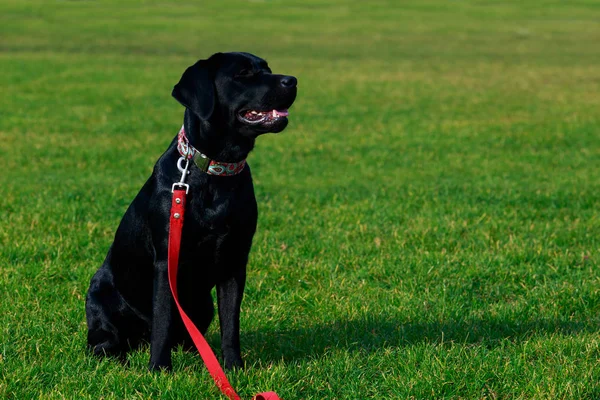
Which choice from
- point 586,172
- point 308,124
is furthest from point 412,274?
point 308,124

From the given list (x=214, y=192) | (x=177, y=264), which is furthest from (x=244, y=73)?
(x=177, y=264)

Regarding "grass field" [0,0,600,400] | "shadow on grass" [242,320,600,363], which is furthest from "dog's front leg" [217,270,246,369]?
"shadow on grass" [242,320,600,363]

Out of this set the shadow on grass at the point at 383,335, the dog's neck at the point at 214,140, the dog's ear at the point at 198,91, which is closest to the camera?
the dog's ear at the point at 198,91

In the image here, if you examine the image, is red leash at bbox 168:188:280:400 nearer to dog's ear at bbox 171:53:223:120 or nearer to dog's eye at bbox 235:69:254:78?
dog's ear at bbox 171:53:223:120

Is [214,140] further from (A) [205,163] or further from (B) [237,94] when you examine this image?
(B) [237,94]

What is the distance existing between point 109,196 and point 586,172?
6.92 metres

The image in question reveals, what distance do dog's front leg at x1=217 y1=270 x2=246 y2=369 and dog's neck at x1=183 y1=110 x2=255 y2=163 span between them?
26.3 inches

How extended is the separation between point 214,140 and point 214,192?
282mm

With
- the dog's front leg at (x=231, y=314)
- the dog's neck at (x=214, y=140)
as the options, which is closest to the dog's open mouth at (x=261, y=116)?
the dog's neck at (x=214, y=140)

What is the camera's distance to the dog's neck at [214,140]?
4.78 m

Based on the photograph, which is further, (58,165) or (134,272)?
(58,165)

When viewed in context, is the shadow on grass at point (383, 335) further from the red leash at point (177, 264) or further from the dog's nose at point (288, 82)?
the dog's nose at point (288, 82)

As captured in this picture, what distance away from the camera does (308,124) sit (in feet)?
59.8

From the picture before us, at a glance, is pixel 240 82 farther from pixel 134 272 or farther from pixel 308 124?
pixel 308 124
